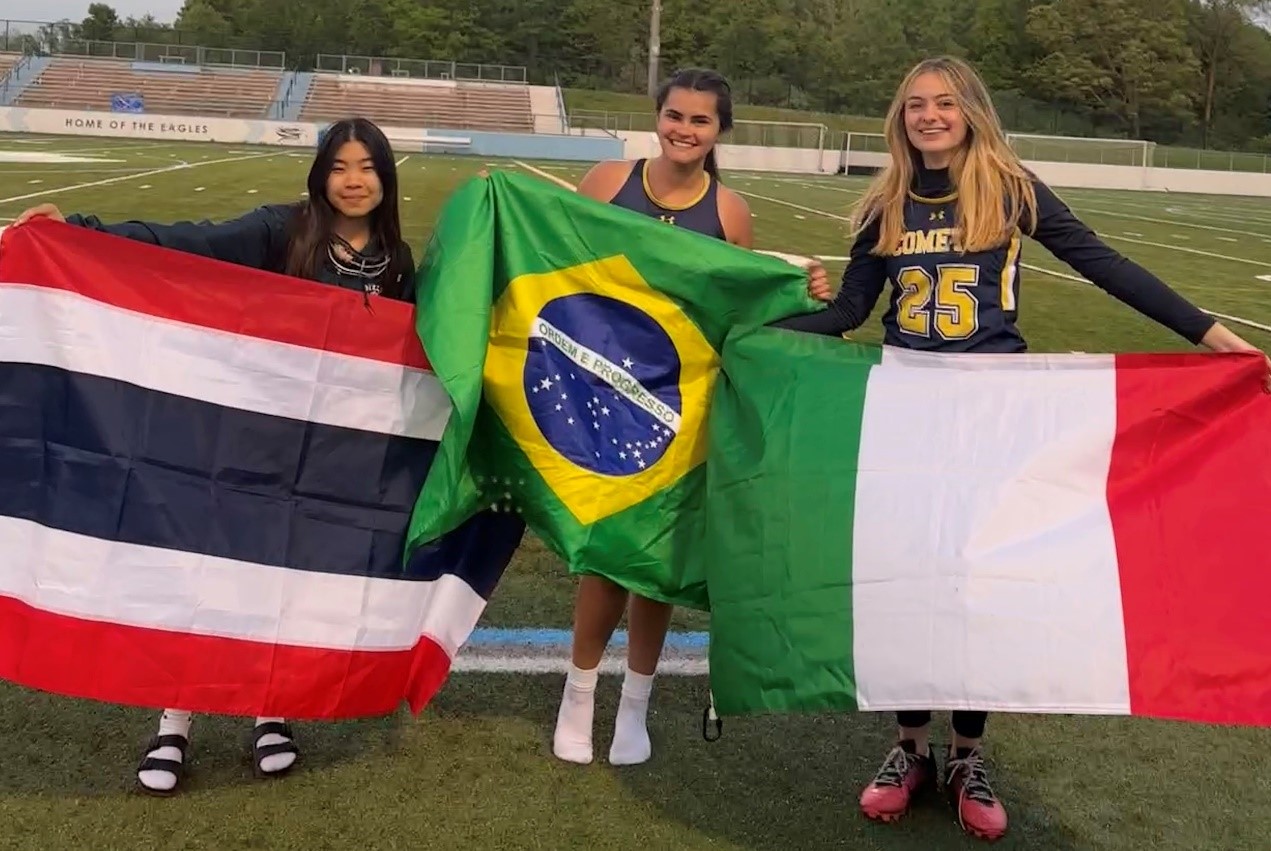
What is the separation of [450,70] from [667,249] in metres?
54.9

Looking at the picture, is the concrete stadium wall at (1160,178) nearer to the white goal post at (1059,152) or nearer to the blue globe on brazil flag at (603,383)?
the white goal post at (1059,152)

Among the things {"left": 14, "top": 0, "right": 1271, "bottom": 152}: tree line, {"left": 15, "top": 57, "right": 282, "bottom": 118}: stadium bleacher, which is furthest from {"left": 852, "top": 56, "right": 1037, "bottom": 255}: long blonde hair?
{"left": 14, "top": 0, "right": 1271, "bottom": 152}: tree line

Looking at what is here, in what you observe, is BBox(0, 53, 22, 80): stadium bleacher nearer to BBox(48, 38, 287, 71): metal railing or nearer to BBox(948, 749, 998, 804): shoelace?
BBox(48, 38, 287, 71): metal railing

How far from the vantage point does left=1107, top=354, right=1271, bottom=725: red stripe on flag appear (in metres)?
2.41

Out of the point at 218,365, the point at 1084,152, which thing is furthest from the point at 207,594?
the point at 1084,152

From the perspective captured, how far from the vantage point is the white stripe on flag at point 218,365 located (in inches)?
112

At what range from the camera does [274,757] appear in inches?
117

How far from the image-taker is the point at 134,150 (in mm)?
30016

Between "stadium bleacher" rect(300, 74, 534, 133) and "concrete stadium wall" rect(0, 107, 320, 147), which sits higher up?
"stadium bleacher" rect(300, 74, 534, 133)

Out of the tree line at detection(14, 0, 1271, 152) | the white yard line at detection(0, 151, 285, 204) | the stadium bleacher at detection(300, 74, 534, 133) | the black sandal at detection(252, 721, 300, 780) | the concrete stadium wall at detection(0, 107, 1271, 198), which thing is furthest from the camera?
the tree line at detection(14, 0, 1271, 152)

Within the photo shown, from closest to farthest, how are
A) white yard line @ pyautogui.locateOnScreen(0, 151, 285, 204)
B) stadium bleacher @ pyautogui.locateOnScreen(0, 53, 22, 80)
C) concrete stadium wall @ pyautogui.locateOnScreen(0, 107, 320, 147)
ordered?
white yard line @ pyautogui.locateOnScreen(0, 151, 285, 204)
concrete stadium wall @ pyautogui.locateOnScreen(0, 107, 320, 147)
stadium bleacher @ pyautogui.locateOnScreen(0, 53, 22, 80)

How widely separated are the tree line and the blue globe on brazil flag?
213 ft

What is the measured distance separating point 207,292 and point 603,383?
3.31ft

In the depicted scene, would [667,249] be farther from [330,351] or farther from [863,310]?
[330,351]
